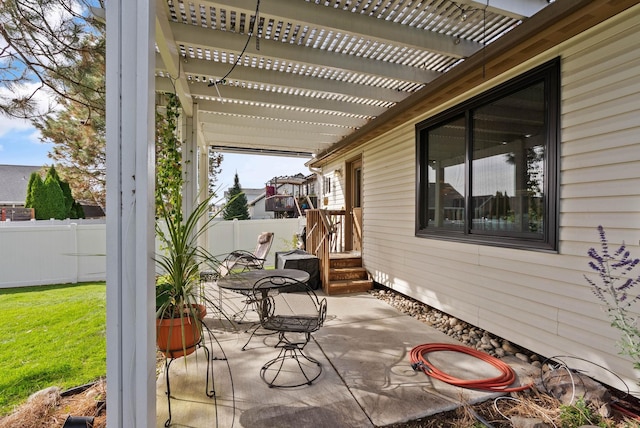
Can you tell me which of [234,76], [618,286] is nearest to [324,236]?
[234,76]

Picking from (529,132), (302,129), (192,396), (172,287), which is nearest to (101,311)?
(172,287)

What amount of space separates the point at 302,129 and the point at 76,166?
4.80 metres

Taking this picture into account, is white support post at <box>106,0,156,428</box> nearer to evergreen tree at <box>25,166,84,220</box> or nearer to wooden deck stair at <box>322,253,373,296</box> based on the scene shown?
evergreen tree at <box>25,166,84,220</box>

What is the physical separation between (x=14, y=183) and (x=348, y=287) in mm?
4862

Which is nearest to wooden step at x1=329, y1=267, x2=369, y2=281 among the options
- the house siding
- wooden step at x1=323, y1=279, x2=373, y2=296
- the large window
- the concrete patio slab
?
wooden step at x1=323, y1=279, x2=373, y2=296

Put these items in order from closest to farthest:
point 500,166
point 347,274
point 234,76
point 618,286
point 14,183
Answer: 1. point 14,183
2. point 618,286
3. point 500,166
4. point 234,76
5. point 347,274

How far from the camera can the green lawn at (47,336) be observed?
1258 mm

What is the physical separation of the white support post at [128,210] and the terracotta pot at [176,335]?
521mm

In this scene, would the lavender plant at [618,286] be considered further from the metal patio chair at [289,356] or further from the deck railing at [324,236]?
the deck railing at [324,236]

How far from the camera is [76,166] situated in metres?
1.37

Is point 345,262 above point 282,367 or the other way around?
above

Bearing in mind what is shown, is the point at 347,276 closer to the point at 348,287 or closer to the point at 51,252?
the point at 348,287

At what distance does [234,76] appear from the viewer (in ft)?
12.2

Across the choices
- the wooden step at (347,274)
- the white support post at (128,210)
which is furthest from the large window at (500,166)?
the white support post at (128,210)
